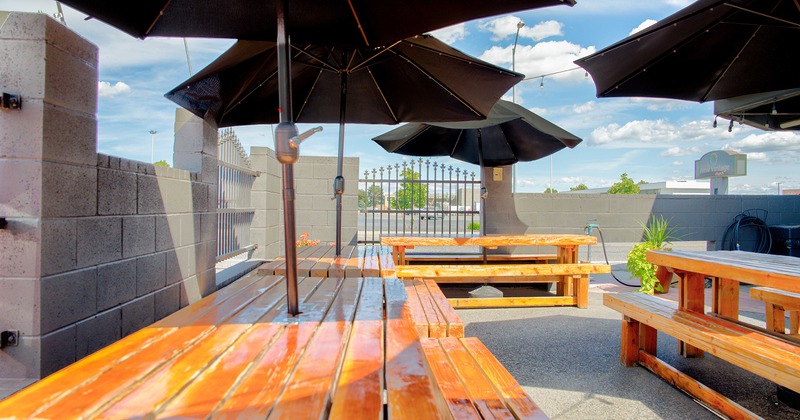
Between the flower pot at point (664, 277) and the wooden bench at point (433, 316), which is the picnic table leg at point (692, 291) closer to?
the flower pot at point (664, 277)

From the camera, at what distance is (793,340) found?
7.23 ft

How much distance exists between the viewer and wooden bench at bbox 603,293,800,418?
190cm

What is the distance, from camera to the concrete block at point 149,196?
94.6 inches

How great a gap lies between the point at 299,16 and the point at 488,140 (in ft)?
12.7

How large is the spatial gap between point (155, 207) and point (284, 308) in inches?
59.9

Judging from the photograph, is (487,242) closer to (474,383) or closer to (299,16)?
(299,16)

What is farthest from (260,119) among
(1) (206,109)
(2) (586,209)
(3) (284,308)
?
(2) (586,209)

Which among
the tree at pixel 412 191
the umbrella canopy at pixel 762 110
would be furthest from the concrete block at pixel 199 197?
the umbrella canopy at pixel 762 110

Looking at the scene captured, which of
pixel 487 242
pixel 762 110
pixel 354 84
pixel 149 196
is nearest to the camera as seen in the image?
pixel 149 196

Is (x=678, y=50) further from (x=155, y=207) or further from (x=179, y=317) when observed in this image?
(x=155, y=207)

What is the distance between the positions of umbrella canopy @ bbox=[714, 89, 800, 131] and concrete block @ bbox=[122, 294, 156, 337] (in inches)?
254

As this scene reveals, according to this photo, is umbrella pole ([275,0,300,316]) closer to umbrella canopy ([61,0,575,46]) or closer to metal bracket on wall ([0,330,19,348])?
umbrella canopy ([61,0,575,46])

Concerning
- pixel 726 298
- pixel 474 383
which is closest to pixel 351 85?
pixel 474 383

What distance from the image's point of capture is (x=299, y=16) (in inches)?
82.1
